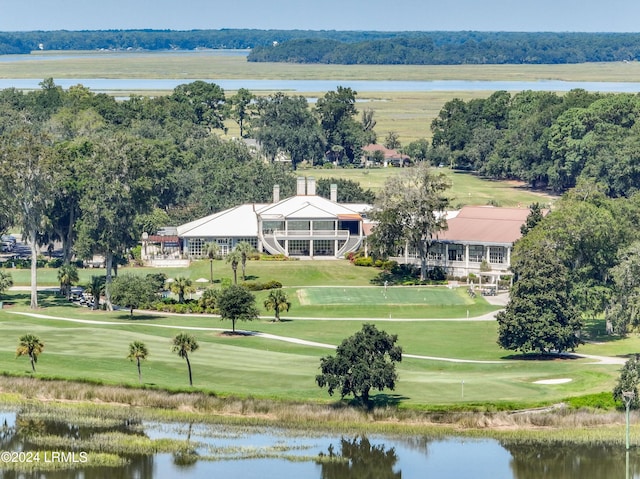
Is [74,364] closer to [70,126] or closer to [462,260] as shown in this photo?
[462,260]

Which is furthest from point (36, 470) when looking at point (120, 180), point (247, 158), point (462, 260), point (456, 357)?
point (247, 158)

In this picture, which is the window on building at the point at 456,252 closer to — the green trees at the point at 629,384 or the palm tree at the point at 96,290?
the palm tree at the point at 96,290

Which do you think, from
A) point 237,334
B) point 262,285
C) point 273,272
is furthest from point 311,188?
point 237,334

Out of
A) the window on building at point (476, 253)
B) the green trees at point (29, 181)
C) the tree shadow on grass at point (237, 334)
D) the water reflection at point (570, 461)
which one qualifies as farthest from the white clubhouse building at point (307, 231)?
the water reflection at point (570, 461)

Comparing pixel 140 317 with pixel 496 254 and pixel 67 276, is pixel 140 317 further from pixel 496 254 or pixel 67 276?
pixel 496 254

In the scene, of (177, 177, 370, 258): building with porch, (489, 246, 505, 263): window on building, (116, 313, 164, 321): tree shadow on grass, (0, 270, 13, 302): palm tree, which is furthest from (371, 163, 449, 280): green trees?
(0, 270, 13, 302): palm tree

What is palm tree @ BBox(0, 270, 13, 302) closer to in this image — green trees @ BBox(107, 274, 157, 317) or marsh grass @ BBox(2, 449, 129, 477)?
green trees @ BBox(107, 274, 157, 317)
